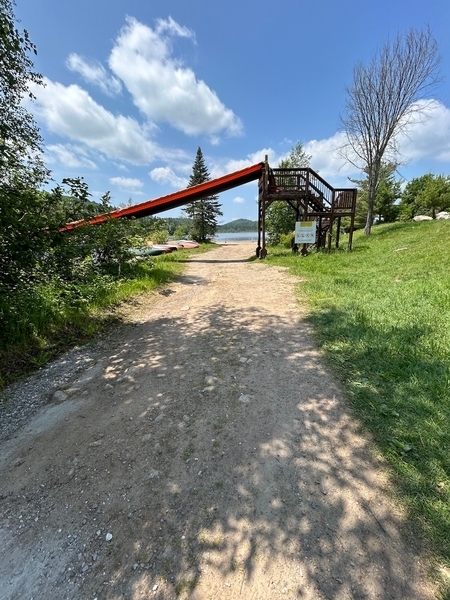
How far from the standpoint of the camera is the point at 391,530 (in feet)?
4.81

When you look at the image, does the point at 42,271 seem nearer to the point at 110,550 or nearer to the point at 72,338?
the point at 72,338

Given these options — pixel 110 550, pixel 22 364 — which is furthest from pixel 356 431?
pixel 22 364

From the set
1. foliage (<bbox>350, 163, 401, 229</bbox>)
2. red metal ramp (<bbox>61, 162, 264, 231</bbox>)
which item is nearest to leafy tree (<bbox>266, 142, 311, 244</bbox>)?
red metal ramp (<bbox>61, 162, 264, 231</bbox>)

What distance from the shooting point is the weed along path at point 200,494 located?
1.32 metres

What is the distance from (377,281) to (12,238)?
707 centimetres

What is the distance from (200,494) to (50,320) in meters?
3.68

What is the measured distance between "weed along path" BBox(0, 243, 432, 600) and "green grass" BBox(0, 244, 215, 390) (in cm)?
77

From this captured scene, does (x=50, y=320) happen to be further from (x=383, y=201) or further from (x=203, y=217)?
(x=383, y=201)

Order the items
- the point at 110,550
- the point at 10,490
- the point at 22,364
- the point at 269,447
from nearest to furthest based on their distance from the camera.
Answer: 1. the point at 110,550
2. the point at 10,490
3. the point at 269,447
4. the point at 22,364

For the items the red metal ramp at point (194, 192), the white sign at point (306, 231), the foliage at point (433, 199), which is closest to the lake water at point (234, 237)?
the foliage at point (433, 199)

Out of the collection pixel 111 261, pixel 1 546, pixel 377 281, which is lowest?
pixel 1 546

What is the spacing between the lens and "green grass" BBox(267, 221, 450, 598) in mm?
1653

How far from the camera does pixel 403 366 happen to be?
2.89 meters

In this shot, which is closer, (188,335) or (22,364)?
(22,364)
